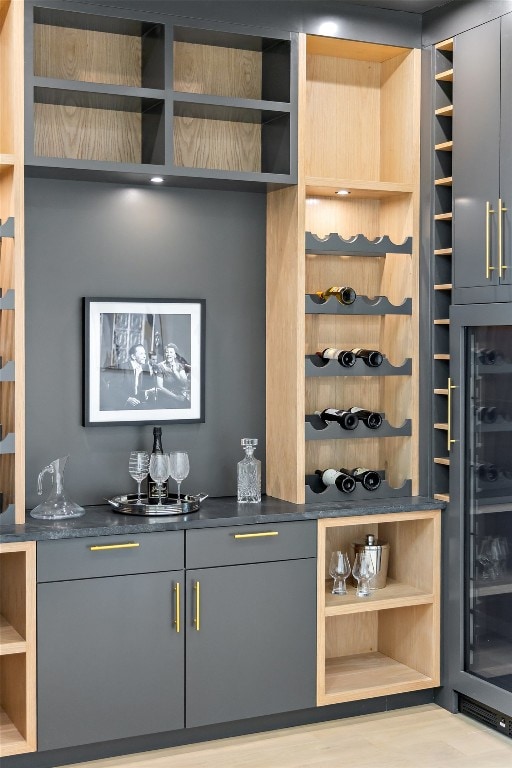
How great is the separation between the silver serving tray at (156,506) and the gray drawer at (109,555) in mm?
155

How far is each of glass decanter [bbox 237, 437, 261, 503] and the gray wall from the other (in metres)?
0.19

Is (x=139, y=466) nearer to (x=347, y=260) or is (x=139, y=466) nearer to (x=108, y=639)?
(x=108, y=639)

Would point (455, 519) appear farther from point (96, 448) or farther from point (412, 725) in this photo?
point (96, 448)

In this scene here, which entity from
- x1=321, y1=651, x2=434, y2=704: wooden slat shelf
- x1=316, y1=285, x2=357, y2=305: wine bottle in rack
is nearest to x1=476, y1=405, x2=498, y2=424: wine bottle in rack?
x1=316, y1=285, x2=357, y2=305: wine bottle in rack

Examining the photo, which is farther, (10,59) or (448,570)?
(448,570)

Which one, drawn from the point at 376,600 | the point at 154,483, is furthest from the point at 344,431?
the point at 154,483

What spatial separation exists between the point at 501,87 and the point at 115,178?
1535 mm

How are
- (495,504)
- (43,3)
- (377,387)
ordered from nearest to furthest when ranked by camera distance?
(43,3)
(495,504)
(377,387)

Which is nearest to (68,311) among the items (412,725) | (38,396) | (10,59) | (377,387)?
(38,396)

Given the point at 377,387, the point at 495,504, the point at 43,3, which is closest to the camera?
the point at 43,3

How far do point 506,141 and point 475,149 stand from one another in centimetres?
18

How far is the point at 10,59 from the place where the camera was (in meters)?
3.52

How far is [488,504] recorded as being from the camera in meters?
3.86

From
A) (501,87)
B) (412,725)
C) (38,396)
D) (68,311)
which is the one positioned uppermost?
(501,87)
